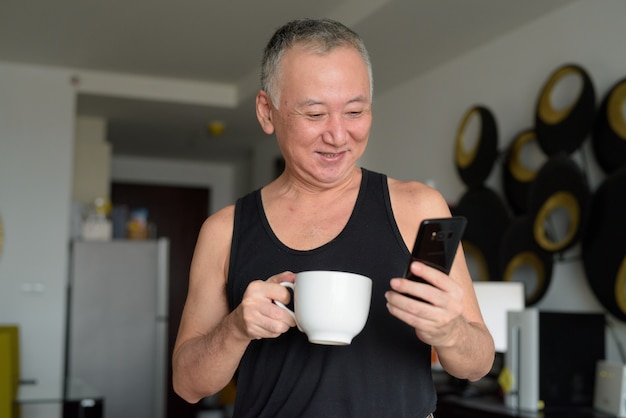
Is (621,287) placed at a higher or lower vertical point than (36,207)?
lower

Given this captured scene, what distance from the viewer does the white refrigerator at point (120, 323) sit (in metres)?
5.27

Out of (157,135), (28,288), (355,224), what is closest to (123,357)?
(28,288)

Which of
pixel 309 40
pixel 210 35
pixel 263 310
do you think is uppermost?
pixel 210 35

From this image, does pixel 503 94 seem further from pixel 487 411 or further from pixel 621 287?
pixel 487 411

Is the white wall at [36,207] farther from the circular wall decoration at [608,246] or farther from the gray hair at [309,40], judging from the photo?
the gray hair at [309,40]

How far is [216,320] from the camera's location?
1172 millimetres

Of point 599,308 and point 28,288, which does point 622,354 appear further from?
point 28,288

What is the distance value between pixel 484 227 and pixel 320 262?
9.74 feet

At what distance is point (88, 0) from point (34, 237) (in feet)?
6.13

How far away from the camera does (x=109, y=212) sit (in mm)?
5801

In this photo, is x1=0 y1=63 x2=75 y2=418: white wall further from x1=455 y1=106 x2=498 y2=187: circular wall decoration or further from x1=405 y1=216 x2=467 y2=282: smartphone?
x1=405 y1=216 x2=467 y2=282: smartphone

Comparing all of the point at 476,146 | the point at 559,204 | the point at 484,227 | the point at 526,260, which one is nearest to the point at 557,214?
the point at 559,204

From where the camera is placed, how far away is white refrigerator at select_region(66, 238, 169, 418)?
527 centimetres

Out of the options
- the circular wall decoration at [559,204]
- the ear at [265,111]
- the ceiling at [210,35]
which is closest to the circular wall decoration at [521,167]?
the circular wall decoration at [559,204]
